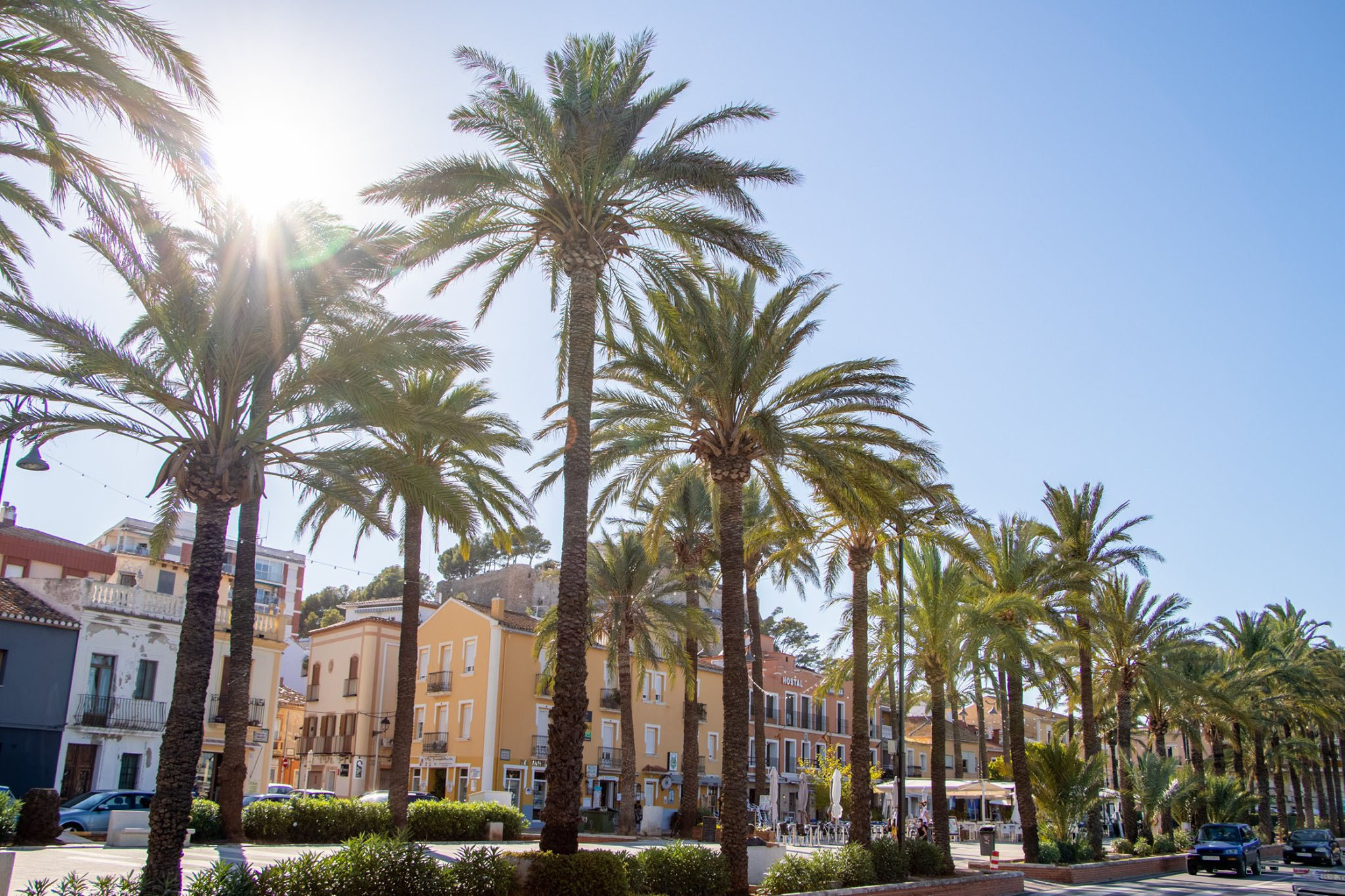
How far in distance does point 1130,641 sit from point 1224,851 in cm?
825

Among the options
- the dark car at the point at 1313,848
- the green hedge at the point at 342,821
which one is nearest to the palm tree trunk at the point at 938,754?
the green hedge at the point at 342,821

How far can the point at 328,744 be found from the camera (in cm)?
4766

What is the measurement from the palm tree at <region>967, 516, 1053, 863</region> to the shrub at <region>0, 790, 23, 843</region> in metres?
23.6

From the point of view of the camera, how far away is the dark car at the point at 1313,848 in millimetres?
37344

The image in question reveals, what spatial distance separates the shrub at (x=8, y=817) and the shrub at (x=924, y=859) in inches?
725

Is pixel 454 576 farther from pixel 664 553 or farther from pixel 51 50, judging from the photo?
pixel 51 50

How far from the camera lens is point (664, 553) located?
39500 millimetres

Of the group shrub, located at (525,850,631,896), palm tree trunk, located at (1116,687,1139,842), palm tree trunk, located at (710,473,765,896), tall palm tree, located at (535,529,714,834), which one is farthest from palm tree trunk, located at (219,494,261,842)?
palm tree trunk, located at (1116,687,1139,842)

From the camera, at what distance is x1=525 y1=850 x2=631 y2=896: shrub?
13.4m

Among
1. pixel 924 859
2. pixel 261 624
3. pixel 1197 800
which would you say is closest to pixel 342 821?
pixel 924 859

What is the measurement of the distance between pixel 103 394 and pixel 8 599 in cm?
2050

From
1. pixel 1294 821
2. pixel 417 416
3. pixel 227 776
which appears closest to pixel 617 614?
Answer: pixel 227 776

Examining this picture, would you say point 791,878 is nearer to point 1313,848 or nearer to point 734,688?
point 734,688

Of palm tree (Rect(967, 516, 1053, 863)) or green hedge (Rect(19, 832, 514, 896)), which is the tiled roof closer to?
green hedge (Rect(19, 832, 514, 896))
